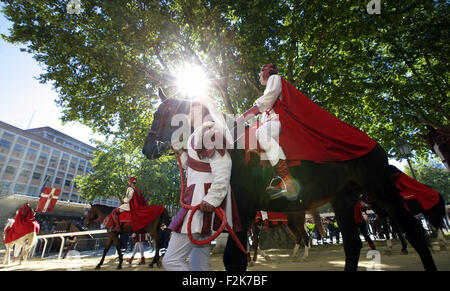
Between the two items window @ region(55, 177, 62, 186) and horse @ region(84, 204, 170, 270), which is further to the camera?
window @ region(55, 177, 62, 186)

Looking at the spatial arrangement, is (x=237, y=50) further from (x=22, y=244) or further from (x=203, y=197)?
(x=22, y=244)

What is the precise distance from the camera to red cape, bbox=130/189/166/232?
8.72 meters

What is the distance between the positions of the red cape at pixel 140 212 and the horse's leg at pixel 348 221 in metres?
7.61

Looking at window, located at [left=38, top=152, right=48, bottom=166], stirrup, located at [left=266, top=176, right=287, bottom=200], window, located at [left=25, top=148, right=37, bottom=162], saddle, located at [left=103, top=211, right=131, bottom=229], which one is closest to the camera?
stirrup, located at [left=266, top=176, right=287, bottom=200]

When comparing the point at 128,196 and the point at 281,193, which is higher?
the point at 128,196

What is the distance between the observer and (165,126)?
9.71 feet

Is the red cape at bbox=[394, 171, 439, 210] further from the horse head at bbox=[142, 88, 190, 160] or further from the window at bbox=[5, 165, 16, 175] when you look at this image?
the window at bbox=[5, 165, 16, 175]

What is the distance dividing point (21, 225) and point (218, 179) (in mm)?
13215

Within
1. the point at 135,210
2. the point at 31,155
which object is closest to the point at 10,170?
the point at 31,155

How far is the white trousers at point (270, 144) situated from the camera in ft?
8.93

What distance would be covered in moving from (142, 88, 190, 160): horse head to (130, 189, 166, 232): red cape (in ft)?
22.2

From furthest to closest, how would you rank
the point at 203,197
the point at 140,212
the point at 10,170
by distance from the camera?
the point at 10,170 → the point at 140,212 → the point at 203,197

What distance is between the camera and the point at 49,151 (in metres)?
57.4

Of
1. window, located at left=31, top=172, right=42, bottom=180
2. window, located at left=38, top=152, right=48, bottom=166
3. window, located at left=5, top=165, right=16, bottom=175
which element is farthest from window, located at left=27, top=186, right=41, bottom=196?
window, located at left=38, top=152, right=48, bottom=166
